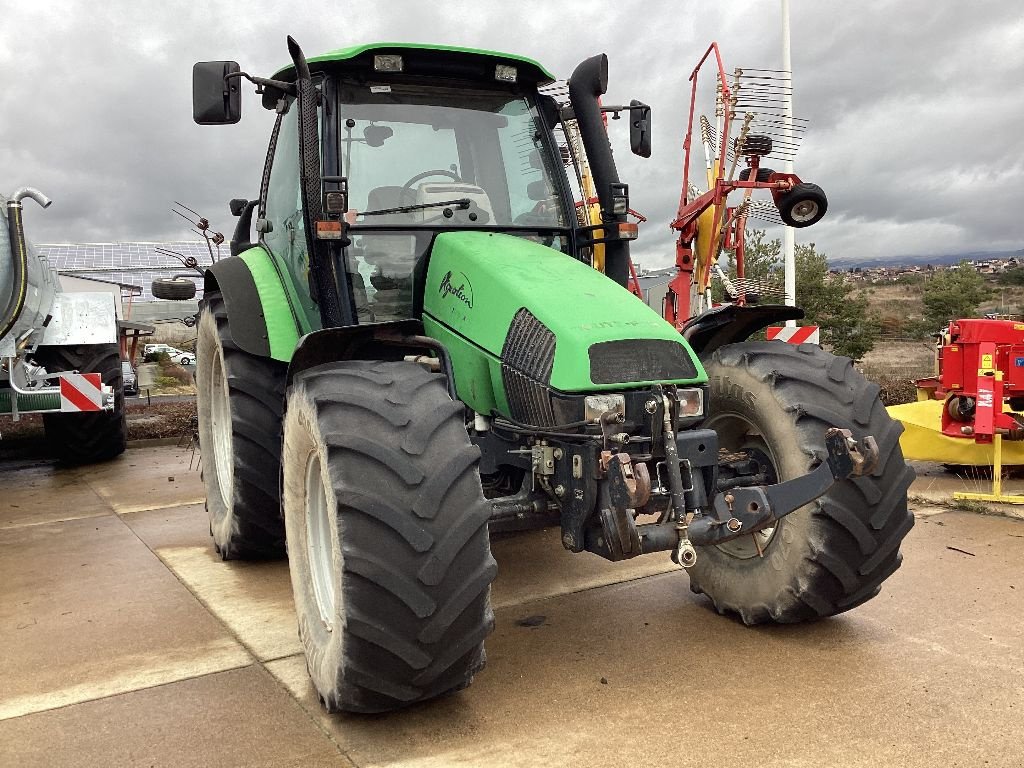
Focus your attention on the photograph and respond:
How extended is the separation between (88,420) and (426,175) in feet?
19.4

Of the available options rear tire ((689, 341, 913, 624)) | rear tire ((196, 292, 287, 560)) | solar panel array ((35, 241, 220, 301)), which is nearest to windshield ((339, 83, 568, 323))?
rear tire ((196, 292, 287, 560))

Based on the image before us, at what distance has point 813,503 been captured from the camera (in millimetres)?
3469

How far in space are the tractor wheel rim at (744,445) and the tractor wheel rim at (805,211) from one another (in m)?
4.06

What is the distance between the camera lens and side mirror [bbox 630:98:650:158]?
15.0 feet

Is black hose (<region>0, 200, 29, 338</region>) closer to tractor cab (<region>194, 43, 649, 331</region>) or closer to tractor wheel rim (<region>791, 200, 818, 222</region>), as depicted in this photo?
tractor cab (<region>194, 43, 649, 331</region>)

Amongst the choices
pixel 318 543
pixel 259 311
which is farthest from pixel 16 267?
pixel 318 543

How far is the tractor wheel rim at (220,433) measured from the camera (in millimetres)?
5492

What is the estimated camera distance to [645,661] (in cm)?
355

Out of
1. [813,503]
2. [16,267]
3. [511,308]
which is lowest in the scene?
[813,503]

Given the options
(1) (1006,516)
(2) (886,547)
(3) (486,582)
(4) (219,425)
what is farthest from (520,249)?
(1) (1006,516)

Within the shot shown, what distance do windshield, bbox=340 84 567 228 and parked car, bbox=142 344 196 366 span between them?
2319 centimetres

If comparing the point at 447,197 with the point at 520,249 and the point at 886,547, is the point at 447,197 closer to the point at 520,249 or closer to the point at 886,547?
the point at 520,249

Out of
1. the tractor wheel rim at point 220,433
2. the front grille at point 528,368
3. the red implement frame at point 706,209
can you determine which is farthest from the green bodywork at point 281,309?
the red implement frame at point 706,209

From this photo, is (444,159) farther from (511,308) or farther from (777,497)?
(777,497)
